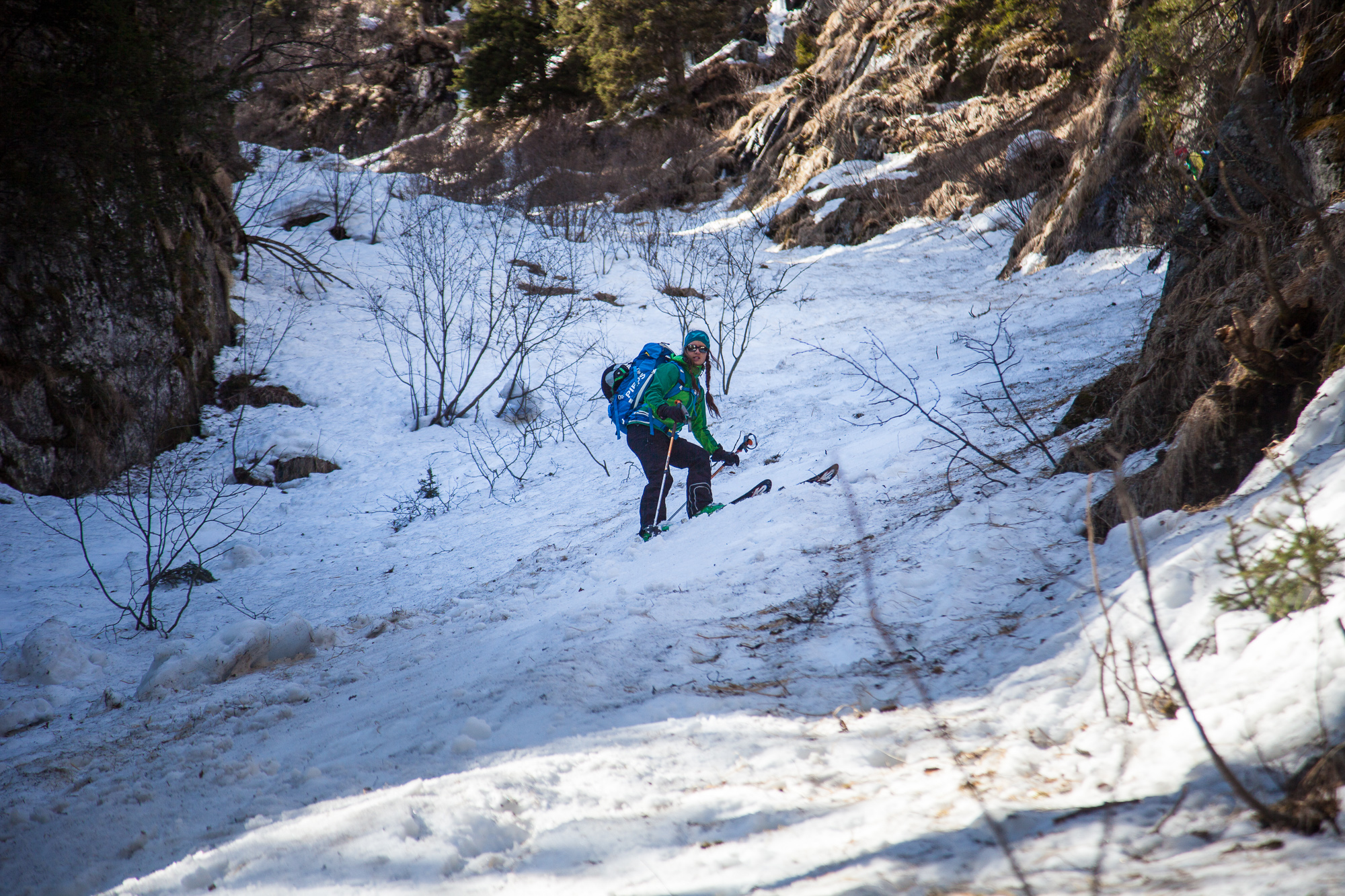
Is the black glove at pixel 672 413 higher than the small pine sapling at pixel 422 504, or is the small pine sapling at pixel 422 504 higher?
the black glove at pixel 672 413

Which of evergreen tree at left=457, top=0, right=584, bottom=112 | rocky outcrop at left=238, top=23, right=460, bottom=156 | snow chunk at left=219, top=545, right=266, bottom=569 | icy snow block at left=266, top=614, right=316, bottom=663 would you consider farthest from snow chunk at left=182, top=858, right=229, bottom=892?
evergreen tree at left=457, top=0, right=584, bottom=112

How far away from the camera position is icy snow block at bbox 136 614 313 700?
12.0 feet

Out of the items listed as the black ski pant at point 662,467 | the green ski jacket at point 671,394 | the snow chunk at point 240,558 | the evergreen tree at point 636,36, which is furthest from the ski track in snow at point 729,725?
the evergreen tree at point 636,36

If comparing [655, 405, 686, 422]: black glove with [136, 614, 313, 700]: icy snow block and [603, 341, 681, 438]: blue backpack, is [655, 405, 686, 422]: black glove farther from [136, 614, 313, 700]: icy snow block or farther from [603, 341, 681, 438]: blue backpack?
[136, 614, 313, 700]: icy snow block

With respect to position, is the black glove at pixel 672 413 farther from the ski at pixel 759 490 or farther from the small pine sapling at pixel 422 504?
the small pine sapling at pixel 422 504

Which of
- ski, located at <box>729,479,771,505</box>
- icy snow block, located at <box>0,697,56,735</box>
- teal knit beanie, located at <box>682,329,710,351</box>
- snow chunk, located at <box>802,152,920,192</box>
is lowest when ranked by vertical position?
icy snow block, located at <box>0,697,56,735</box>

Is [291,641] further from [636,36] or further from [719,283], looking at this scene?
[636,36]

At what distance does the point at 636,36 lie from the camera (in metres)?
27.2

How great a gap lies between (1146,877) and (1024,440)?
3845mm

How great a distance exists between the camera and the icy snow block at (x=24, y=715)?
3.36 metres

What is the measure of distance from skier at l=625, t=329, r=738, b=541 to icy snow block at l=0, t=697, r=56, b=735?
350cm

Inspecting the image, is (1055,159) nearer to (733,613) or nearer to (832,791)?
(733,613)

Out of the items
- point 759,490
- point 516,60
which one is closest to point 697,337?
point 759,490

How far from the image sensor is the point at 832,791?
176 cm
